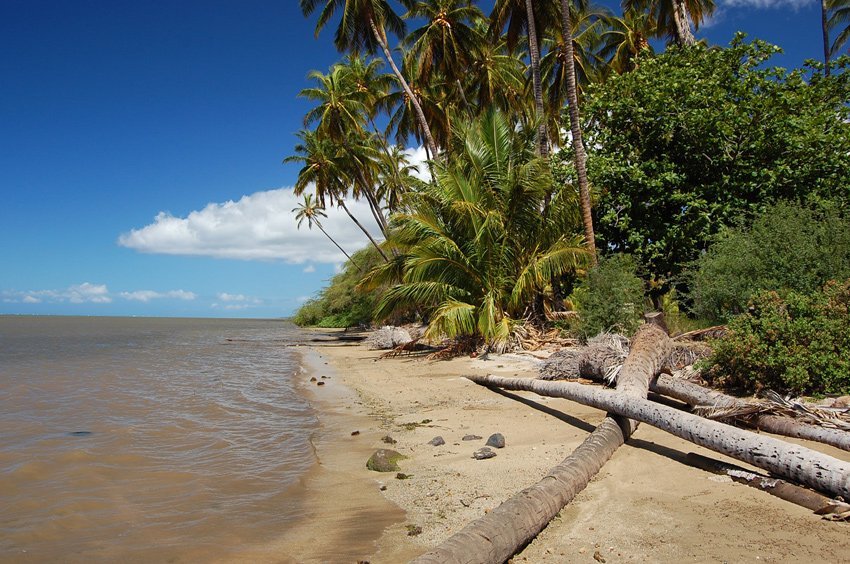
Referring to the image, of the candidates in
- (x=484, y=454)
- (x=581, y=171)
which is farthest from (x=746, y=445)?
(x=581, y=171)

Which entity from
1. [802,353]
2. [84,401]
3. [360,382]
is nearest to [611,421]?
[802,353]

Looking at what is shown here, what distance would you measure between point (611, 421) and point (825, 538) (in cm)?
237

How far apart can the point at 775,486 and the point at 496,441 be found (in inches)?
99.8

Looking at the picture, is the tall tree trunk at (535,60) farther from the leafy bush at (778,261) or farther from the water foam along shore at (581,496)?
the water foam along shore at (581,496)

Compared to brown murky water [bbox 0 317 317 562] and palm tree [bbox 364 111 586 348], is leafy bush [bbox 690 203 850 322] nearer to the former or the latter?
palm tree [bbox 364 111 586 348]

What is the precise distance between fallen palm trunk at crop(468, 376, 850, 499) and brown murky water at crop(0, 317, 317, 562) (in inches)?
133

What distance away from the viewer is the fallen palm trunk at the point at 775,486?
3.40 metres

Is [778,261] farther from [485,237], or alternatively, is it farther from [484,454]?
[485,237]

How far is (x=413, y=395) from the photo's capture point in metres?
9.48

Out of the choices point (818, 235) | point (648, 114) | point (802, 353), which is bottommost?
point (802, 353)

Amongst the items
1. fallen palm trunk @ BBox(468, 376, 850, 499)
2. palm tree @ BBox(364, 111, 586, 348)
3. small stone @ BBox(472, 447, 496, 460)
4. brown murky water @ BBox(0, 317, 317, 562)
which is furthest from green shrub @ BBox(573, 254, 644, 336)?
small stone @ BBox(472, 447, 496, 460)

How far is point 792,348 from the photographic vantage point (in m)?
6.35

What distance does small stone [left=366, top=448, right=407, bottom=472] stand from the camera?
518 centimetres

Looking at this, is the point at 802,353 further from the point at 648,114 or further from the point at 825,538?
the point at 648,114
